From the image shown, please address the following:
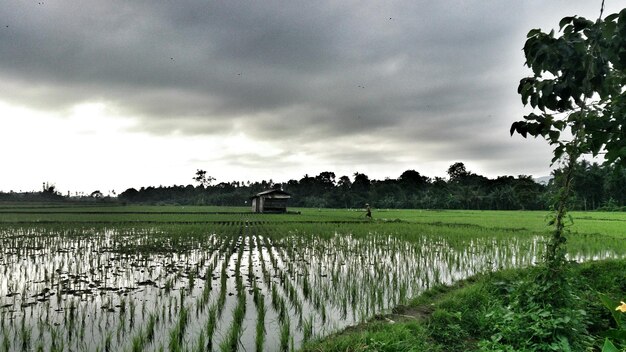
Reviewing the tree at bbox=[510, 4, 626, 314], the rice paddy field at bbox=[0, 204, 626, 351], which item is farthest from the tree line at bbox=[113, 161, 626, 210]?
the tree at bbox=[510, 4, 626, 314]

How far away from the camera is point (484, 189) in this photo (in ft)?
209

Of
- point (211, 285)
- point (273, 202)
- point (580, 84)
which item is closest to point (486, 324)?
point (580, 84)

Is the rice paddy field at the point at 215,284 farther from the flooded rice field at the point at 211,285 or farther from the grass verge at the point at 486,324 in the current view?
the grass verge at the point at 486,324

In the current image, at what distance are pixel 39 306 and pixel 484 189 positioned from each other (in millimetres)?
68576

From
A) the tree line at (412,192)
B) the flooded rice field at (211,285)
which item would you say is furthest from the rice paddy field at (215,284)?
the tree line at (412,192)

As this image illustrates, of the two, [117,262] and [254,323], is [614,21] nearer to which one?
[254,323]

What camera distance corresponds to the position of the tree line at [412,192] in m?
49.7

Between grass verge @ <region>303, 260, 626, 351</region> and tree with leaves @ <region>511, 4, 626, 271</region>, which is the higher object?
tree with leaves @ <region>511, 4, 626, 271</region>

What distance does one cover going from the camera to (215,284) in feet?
22.5

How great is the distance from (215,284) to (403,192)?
65.3m

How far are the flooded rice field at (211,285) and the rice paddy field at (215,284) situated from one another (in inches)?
1.0

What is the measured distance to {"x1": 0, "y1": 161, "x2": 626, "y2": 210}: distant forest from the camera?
164ft

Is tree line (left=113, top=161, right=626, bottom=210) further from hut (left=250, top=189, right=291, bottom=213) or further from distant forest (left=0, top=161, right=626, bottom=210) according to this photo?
hut (left=250, top=189, right=291, bottom=213)

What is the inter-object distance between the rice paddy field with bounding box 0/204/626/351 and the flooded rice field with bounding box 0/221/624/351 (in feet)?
0.09
